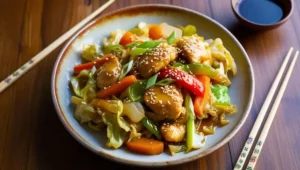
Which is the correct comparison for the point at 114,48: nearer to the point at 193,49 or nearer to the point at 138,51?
the point at 138,51

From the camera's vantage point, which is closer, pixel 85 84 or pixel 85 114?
pixel 85 114

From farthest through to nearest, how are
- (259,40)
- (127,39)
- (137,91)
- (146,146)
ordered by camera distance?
(259,40), (127,39), (137,91), (146,146)

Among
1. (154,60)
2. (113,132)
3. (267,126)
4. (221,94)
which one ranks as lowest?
(267,126)

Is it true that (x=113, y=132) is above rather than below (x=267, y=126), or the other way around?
above

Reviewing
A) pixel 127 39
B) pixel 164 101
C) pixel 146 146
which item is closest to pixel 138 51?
pixel 127 39

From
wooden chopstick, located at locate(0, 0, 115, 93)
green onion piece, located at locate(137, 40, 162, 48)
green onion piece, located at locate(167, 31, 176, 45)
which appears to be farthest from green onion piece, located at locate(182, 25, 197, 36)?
wooden chopstick, located at locate(0, 0, 115, 93)

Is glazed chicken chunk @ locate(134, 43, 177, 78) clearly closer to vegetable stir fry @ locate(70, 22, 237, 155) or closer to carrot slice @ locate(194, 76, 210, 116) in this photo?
vegetable stir fry @ locate(70, 22, 237, 155)

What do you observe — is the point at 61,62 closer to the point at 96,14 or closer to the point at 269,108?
the point at 96,14
